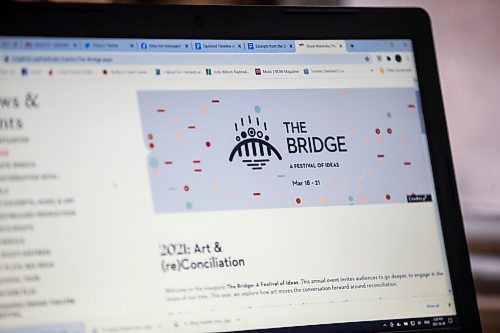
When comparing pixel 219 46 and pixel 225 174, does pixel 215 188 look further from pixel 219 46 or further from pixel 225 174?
pixel 219 46

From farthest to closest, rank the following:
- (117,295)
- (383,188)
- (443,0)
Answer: (443,0)
(383,188)
(117,295)

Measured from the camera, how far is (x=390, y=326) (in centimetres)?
85

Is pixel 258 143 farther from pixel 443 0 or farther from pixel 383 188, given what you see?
pixel 443 0

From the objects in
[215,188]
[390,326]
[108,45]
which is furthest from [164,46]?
[390,326]

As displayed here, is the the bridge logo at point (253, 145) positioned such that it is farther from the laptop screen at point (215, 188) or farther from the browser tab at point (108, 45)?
the browser tab at point (108, 45)

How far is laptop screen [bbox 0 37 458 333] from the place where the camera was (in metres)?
0.78

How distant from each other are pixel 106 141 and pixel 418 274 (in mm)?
371

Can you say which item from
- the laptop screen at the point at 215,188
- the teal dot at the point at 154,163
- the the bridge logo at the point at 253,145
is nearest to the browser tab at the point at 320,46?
the laptop screen at the point at 215,188

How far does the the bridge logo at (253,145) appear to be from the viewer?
0.86m

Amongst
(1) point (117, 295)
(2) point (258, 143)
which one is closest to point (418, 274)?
(2) point (258, 143)

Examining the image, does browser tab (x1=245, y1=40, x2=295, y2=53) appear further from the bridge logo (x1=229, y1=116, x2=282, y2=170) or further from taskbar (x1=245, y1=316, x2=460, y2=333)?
taskbar (x1=245, y1=316, x2=460, y2=333)

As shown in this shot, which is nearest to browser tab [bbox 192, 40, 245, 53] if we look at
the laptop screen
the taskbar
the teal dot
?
the laptop screen

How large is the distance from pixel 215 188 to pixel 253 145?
0.07m

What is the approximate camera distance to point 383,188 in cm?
89
